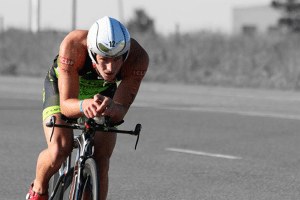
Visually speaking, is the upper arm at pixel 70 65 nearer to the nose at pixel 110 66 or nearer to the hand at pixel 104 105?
the nose at pixel 110 66

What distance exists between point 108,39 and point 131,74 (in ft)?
1.95

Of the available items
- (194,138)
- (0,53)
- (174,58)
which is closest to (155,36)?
(174,58)

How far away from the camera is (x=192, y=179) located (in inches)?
262

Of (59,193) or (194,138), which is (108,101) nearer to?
(59,193)

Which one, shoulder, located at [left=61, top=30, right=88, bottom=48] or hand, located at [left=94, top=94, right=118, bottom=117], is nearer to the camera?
hand, located at [left=94, top=94, right=118, bottom=117]

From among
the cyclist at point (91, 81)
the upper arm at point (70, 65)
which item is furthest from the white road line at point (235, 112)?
the upper arm at point (70, 65)

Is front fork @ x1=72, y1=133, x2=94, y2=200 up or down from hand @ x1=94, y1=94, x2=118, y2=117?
down

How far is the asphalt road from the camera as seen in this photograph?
6164 mm

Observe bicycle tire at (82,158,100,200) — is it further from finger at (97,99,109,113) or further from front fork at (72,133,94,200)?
finger at (97,99,109,113)

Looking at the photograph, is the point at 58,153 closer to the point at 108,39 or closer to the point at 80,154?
the point at 80,154

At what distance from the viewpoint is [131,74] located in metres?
4.09

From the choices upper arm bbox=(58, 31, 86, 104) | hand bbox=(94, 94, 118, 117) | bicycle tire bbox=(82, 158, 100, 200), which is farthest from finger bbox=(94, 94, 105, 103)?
upper arm bbox=(58, 31, 86, 104)

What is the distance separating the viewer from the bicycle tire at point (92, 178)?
352cm

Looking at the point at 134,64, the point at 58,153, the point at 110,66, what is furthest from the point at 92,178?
the point at 134,64
